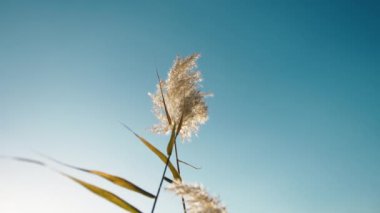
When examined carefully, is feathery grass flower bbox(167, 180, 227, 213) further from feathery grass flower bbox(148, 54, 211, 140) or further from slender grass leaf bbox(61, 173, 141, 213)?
feathery grass flower bbox(148, 54, 211, 140)

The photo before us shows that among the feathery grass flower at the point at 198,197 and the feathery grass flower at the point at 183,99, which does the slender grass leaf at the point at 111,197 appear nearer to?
the feathery grass flower at the point at 198,197

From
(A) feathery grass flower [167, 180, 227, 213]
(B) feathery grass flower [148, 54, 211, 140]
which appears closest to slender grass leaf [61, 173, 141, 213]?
(A) feathery grass flower [167, 180, 227, 213]

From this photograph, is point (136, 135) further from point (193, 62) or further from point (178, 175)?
point (193, 62)

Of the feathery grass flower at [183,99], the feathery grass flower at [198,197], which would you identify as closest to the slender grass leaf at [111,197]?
the feathery grass flower at [198,197]

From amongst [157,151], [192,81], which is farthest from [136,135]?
[192,81]

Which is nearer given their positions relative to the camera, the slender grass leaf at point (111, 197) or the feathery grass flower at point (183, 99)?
the slender grass leaf at point (111, 197)

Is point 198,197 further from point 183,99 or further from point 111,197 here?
point 183,99
